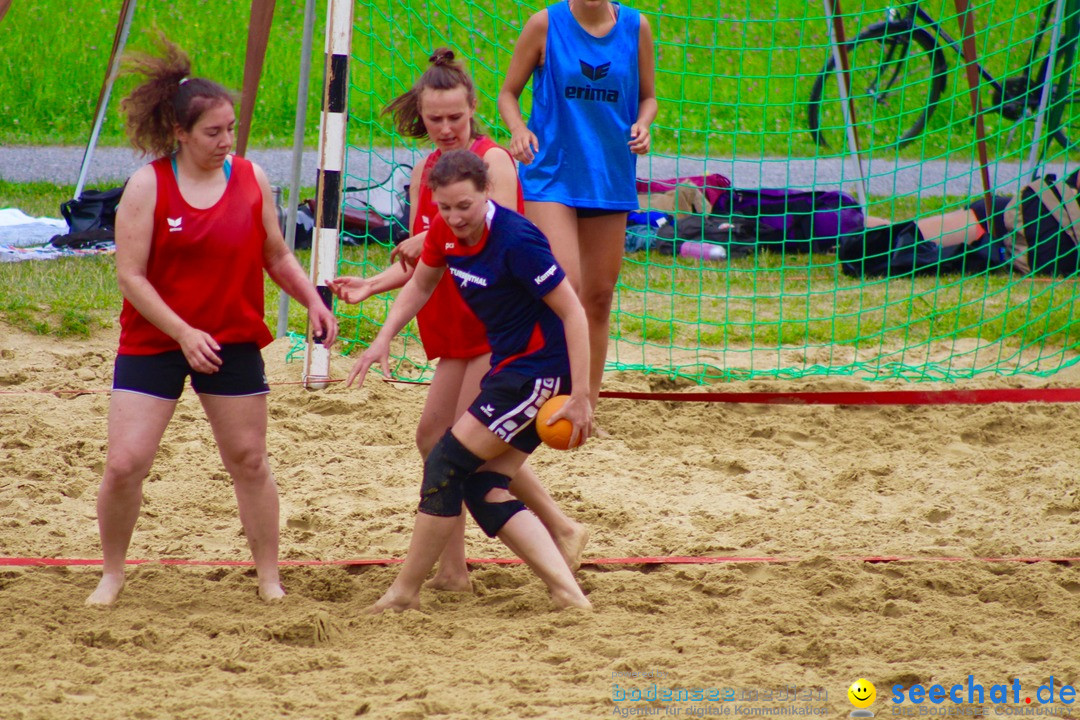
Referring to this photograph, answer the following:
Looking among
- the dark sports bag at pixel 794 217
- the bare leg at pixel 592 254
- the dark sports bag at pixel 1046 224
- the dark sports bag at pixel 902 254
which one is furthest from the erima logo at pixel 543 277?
the dark sports bag at pixel 794 217

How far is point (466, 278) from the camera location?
3.26 m

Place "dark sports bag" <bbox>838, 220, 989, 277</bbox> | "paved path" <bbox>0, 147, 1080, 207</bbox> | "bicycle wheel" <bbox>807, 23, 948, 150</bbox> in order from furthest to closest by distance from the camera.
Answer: "bicycle wheel" <bbox>807, 23, 948, 150</bbox> → "paved path" <bbox>0, 147, 1080, 207</bbox> → "dark sports bag" <bbox>838, 220, 989, 277</bbox>

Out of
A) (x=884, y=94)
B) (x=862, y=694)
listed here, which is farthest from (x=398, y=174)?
(x=862, y=694)

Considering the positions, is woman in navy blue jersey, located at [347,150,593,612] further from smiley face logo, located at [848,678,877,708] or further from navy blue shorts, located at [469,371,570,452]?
smiley face logo, located at [848,678,877,708]

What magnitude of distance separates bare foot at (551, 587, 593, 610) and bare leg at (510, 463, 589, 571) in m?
0.28

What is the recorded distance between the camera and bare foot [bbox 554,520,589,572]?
373cm

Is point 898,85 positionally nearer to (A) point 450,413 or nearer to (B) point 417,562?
(A) point 450,413

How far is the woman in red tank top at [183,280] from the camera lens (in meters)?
3.16

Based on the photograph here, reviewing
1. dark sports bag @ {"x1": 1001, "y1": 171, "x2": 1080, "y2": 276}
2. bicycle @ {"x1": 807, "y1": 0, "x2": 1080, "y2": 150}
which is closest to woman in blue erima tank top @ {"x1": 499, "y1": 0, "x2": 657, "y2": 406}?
dark sports bag @ {"x1": 1001, "y1": 171, "x2": 1080, "y2": 276}

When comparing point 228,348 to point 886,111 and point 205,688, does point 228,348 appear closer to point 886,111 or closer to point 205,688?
point 205,688

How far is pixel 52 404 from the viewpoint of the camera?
209 inches

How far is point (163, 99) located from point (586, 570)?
193cm

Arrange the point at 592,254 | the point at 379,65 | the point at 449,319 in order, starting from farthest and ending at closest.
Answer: the point at 379,65
the point at 592,254
the point at 449,319

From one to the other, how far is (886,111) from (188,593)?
1207 cm
